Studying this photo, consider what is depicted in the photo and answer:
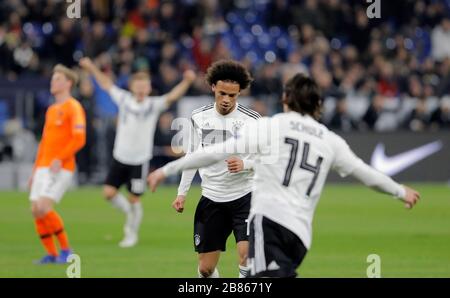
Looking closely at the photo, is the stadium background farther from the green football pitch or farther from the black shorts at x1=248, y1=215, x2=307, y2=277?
the black shorts at x1=248, y1=215, x2=307, y2=277

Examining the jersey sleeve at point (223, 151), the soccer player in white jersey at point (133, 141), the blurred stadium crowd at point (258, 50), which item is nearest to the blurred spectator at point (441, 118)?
the blurred stadium crowd at point (258, 50)

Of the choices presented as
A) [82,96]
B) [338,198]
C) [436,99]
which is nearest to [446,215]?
[338,198]

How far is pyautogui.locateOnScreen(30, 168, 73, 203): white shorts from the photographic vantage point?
1398cm

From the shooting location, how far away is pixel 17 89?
25953mm

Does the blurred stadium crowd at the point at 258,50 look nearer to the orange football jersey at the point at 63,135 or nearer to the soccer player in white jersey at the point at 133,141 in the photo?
the soccer player in white jersey at the point at 133,141

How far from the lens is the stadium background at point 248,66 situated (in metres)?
25.1

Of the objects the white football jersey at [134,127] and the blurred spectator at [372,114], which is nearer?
the white football jersey at [134,127]

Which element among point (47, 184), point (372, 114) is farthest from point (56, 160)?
point (372, 114)

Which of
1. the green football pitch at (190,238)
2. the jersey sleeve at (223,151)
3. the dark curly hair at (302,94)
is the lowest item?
the green football pitch at (190,238)

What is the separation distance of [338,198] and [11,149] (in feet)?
26.8

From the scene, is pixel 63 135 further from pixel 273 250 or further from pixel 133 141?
pixel 273 250

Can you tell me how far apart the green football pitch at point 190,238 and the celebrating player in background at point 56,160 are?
20.1 inches

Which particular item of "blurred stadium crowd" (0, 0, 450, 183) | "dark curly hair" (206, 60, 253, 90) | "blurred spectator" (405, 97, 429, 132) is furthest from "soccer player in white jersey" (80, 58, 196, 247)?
"blurred spectator" (405, 97, 429, 132)

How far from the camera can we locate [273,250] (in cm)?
795
